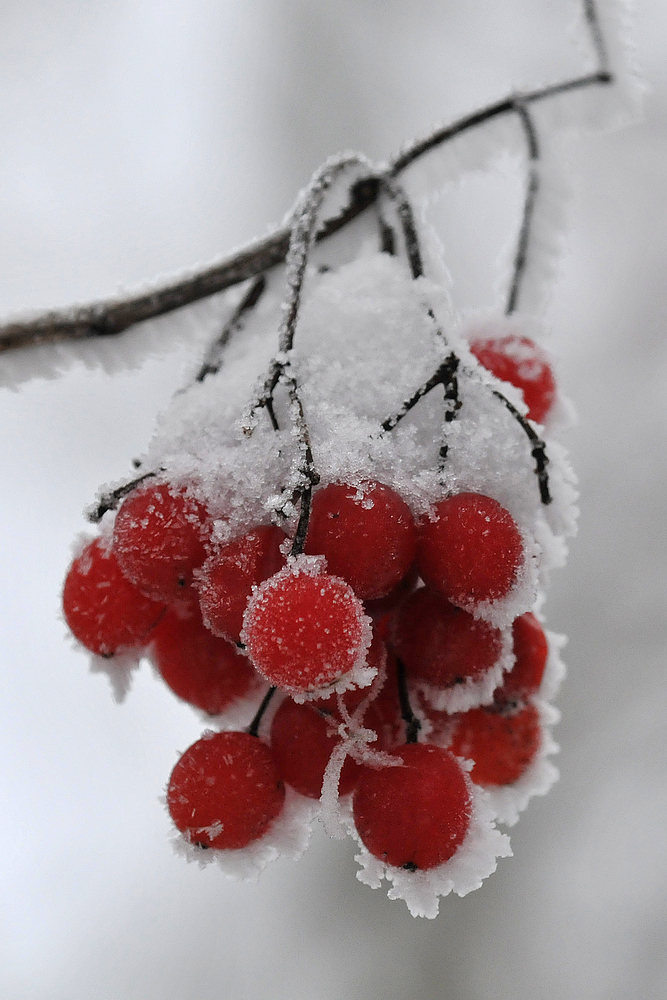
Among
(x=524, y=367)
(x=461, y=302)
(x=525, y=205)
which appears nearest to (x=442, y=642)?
(x=524, y=367)

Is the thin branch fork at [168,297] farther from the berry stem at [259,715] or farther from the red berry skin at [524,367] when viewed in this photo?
the berry stem at [259,715]

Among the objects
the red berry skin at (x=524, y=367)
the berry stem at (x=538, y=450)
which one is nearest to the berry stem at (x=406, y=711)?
the berry stem at (x=538, y=450)

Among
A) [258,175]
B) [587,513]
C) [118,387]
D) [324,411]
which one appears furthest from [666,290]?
[324,411]

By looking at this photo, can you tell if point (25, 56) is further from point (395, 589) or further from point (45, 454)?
point (395, 589)

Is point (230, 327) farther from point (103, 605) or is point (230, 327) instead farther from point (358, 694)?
point (358, 694)

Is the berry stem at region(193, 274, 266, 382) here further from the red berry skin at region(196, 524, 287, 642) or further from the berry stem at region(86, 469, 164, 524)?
the red berry skin at region(196, 524, 287, 642)

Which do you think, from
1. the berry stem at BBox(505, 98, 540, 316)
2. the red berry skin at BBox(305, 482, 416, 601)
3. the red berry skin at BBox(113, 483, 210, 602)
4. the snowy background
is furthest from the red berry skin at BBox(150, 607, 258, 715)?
the snowy background
